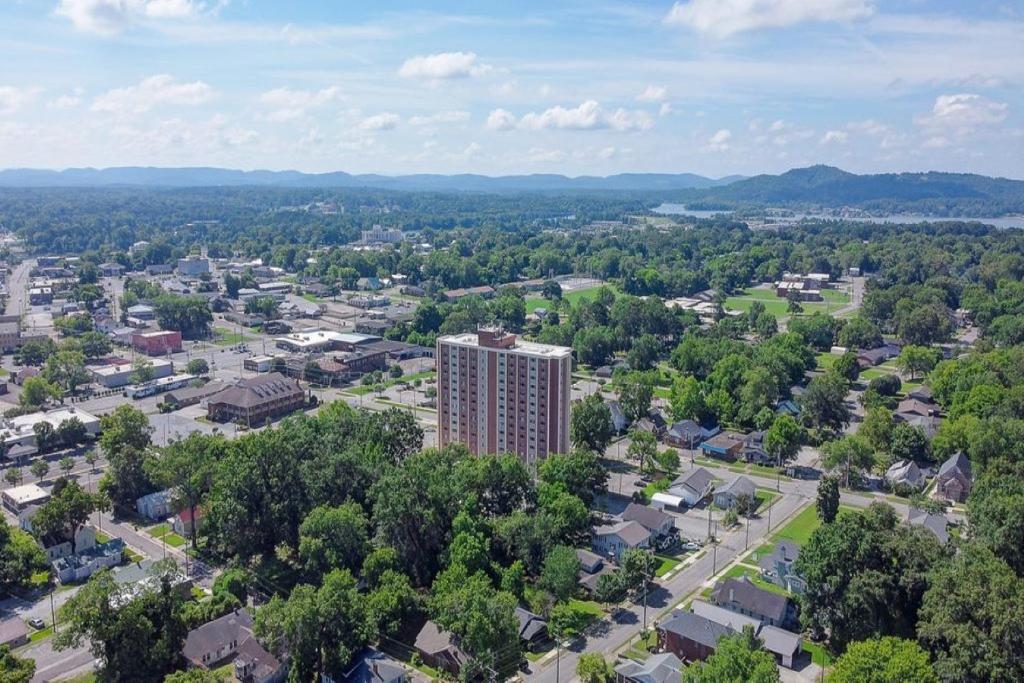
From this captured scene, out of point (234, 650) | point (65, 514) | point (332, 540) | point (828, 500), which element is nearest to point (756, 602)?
point (828, 500)

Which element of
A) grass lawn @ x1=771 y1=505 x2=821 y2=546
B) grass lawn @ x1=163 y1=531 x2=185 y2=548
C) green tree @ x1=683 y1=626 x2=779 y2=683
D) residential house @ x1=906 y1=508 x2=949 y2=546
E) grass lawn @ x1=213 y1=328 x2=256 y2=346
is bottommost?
grass lawn @ x1=213 y1=328 x2=256 y2=346

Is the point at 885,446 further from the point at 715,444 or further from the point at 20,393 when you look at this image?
the point at 20,393

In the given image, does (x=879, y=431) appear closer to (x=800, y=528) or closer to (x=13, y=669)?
(x=800, y=528)

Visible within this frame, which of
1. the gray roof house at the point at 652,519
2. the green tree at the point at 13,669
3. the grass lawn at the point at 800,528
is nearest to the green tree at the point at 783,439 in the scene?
the grass lawn at the point at 800,528

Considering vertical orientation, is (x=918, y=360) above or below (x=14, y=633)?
above

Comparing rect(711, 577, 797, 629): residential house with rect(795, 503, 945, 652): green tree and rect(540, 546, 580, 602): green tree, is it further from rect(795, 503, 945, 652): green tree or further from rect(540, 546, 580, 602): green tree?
rect(540, 546, 580, 602): green tree

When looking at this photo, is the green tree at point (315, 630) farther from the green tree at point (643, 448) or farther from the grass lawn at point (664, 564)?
the green tree at point (643, 448)

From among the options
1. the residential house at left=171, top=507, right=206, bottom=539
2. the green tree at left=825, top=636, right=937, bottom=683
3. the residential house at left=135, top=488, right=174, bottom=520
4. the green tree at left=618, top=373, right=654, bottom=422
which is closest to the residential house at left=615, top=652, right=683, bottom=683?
the green tree at left=825, top=636, right=937, bottom=683
